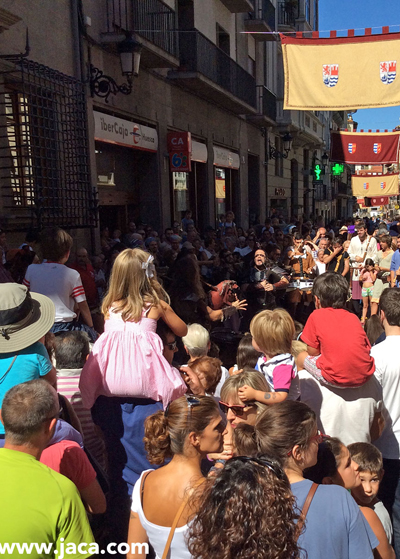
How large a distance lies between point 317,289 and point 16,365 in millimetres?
1833

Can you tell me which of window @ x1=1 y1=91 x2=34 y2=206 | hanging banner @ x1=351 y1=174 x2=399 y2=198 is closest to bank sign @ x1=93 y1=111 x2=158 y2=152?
window @ x1=1 y1=91 x2=34 y2=206

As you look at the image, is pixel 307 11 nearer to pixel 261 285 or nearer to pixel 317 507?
pixel 261 285

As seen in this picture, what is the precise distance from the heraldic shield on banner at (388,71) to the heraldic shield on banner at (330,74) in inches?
26.5

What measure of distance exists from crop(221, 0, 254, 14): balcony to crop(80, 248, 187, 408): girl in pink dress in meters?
15.1

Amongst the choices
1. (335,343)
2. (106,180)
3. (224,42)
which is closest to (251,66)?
(224,42)

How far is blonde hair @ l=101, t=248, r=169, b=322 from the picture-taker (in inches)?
116

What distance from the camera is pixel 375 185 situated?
21656mm

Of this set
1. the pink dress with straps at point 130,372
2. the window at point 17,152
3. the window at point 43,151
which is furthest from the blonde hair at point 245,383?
the window at point 17,152

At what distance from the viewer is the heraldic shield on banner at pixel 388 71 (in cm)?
801

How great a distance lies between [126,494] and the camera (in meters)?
2.85

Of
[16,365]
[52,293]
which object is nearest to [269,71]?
[52,293]

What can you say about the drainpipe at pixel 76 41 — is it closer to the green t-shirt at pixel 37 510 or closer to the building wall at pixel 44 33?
the building wall at pixel 44 33

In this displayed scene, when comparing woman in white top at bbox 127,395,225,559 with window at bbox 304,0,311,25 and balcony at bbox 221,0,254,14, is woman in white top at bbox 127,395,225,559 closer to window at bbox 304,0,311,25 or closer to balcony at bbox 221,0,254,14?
balcony at bbox 221,0,254,14

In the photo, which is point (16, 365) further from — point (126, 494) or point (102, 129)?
point (102, 129)
